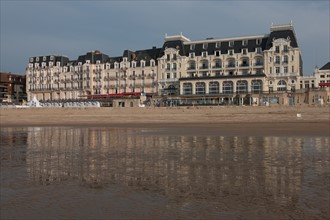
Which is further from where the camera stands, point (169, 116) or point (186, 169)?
point (169, 116)

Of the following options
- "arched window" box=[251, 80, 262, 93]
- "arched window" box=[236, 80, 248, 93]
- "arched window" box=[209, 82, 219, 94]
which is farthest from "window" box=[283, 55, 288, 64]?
"arched window" box=[209, 82, 219, 94]

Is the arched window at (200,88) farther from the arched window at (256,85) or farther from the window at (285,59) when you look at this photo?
the window at (285,59)

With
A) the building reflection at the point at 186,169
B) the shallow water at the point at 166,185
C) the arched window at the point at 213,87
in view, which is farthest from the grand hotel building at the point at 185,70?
the shallow water at the point at 166,185

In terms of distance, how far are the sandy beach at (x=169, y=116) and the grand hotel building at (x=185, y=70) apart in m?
20.4

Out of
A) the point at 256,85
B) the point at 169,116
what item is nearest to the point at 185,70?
the point at 256,85

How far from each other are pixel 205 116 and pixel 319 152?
36.1m

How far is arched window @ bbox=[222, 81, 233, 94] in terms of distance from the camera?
78500 mm

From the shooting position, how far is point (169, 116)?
5784cm

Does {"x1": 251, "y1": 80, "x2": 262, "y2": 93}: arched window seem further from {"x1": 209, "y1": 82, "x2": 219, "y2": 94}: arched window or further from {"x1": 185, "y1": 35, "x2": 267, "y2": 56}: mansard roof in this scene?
{"x1": 185, "y1": 35, "x2": 267, "y2": 56}: mansard roof

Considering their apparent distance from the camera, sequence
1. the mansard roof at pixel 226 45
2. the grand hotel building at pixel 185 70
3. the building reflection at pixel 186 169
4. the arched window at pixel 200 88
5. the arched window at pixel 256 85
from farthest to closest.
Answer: the mansard roof at pixel 226 45 < the arched window at pixel 200 88 < the grand hotel building at pixel 185 70 < the arched window at pixel 256 85 < the building reflection at pixel 186 169

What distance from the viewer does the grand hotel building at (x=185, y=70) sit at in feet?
257

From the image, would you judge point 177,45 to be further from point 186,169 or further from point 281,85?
point 186,169

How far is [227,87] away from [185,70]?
566 inches

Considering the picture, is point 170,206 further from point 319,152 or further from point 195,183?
point 319,152
